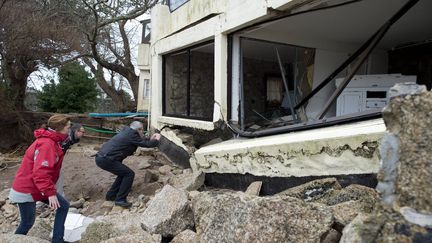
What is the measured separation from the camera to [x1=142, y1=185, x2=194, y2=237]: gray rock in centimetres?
379

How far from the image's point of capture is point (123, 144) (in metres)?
6.20

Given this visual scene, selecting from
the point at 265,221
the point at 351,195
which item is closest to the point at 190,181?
the point at 351,195

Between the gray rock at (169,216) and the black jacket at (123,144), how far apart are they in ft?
6.75

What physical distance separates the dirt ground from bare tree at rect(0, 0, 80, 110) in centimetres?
523

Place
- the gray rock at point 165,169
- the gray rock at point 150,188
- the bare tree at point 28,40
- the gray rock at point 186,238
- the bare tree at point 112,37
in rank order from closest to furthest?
the gray rock at point 186,238 < the gray rock at point 150,188 < the gray rock at point 165,169 < the bare tree at point 28,40 < the bare tree at point 112,37

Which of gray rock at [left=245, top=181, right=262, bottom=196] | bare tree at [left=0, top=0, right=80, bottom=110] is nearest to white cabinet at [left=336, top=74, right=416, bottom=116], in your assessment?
gray rock at [left=245, top=181, right=262, bottom=196]

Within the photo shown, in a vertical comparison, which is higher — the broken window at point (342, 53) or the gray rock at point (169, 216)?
the broken window at point (342, 53)

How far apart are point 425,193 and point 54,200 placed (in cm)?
345

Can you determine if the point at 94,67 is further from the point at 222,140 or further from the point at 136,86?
the point at 222,140

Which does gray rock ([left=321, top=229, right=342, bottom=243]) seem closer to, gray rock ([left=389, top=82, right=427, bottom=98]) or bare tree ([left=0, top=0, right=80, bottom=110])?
gray rock ([left=389, top=82, right=427, bottom=98])

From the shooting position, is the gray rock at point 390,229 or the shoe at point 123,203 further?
the shoe at point 123,203

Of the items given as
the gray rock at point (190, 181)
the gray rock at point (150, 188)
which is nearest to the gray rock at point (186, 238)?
the gray rock at point (190, 181)

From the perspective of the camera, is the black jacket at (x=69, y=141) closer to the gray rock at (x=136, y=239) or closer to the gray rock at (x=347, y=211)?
the gray rock at (x=136, y=239)

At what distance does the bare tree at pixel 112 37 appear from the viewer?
1702 centimetres
